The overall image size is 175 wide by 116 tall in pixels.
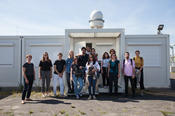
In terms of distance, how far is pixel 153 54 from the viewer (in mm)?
8367

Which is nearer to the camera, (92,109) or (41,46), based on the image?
(92,109)

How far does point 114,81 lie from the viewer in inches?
230

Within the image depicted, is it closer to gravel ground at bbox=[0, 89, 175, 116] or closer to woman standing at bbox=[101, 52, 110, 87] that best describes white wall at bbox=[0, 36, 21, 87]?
gravel ground at bbox=[0, 89, 175, 116]

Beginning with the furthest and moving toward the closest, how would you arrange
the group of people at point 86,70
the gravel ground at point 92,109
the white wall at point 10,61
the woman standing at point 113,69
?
the white wall at point 10,61 → the woman standing at point 113,69 → the group of people at point 86,70 → the gravel ground at point 92,109

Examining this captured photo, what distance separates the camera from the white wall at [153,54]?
825 cm

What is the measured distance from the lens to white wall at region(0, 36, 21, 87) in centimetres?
852

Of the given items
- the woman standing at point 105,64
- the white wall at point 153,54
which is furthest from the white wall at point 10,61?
the white wall at point 153,54

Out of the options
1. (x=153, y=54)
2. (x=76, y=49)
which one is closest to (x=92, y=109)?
(x=76, y=49)

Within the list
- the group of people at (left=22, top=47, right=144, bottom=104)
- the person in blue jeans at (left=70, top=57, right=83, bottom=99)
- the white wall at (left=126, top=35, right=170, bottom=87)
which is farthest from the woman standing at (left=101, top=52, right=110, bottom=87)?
the white wall at (left=126, top=35, right=170, bottom=87)

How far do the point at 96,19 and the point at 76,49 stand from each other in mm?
2325

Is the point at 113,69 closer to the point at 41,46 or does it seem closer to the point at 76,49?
the point at 76,49

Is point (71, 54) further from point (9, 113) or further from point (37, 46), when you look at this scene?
point (37, 46)

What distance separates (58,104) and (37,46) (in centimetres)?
470

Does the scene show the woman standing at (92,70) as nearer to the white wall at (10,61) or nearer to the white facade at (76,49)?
the white facade at (76,49)
